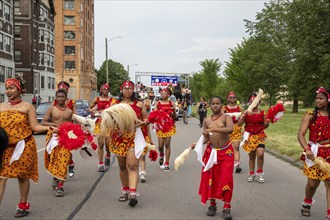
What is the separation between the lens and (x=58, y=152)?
7371 millimetres

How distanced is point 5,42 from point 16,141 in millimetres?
40495

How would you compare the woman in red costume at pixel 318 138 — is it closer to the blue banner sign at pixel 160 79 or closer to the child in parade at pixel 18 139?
the child in parade at pixel 18 139

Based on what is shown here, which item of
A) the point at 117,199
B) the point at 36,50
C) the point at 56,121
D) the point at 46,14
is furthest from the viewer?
the point at 46,14

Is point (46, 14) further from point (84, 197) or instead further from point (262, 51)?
point (84, 197)

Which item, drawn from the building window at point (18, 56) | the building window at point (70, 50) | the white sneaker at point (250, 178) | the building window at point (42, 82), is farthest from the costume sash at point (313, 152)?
the building window at point (70, 50)

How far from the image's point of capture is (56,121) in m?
7.83

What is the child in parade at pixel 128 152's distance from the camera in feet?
21.6

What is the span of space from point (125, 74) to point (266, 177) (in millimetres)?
117452

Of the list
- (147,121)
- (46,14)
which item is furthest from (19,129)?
(46,14)

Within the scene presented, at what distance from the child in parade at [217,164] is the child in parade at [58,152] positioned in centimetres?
251

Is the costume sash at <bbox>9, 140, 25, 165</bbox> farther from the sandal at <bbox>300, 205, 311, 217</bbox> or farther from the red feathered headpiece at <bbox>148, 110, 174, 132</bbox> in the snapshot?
the sandal at <bbox>300, 205, 311, 217</bbox>

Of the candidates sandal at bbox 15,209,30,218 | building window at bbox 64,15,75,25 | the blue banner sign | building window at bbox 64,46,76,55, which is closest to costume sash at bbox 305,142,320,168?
sandal at bbox 15,209,30,218

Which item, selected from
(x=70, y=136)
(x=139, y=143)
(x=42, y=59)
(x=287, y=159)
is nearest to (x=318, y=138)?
(x=139, y=143)

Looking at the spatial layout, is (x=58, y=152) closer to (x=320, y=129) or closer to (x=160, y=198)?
(x=160, y=198)
